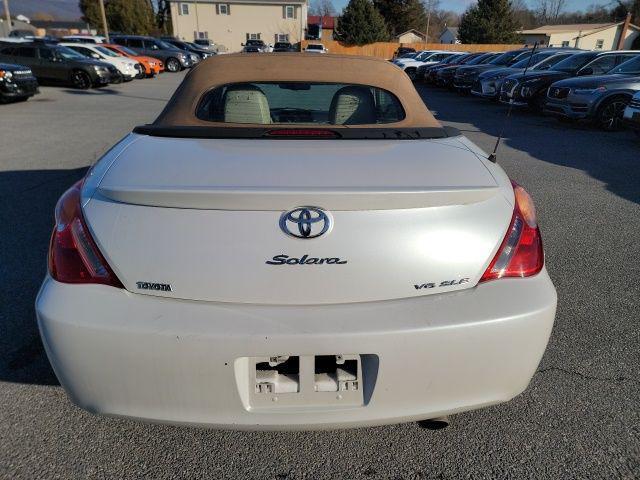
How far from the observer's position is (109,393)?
161cm

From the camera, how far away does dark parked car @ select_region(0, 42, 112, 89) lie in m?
17.8

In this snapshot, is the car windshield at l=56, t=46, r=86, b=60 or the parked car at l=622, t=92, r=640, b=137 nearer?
the parked car at l=622, t=92, r=640, b=137

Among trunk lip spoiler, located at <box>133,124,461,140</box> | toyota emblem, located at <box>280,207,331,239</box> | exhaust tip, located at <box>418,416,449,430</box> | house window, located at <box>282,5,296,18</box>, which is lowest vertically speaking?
exhaust tip, located at <box>418,416,449,430</box>

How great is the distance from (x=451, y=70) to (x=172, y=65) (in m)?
19.1

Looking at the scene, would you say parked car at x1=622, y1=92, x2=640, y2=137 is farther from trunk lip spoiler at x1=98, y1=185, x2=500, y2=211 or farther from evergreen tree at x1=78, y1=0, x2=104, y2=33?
evergreen tree at x1=78, y1=0, x2=104, y2=33

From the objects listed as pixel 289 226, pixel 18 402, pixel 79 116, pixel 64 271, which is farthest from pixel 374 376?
pixel 79 116

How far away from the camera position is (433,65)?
910 inches

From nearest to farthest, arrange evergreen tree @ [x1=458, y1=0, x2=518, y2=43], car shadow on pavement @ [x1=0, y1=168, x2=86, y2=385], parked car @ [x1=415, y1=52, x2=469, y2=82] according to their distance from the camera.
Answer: car shadow on pavement @ [x1=0, y1=168, x2=86, y2=385] < parked car @ [x1=415, y1=52, x2=469, y2=82] < evergreen tree @ [x1=458, y1=0, x2=518, y2=43]

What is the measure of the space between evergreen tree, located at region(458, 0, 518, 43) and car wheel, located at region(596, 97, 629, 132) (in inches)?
1560

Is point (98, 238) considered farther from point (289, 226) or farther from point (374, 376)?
point (374, 376)

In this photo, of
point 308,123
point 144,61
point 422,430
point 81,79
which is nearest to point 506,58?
point 81,79

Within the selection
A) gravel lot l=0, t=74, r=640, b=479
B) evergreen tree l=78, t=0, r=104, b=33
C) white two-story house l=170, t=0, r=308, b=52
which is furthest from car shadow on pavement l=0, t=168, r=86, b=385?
white two-story house l=170, t=0, r=308, b=52

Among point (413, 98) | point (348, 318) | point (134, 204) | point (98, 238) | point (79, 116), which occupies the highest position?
point (413, 98)

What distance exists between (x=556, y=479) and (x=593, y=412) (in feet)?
1.66
